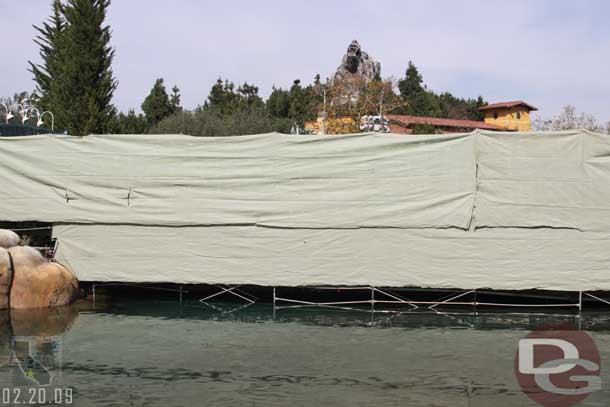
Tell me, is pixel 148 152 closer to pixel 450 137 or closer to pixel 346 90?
pixel 450 137

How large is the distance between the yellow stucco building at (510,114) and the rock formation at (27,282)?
196 ft

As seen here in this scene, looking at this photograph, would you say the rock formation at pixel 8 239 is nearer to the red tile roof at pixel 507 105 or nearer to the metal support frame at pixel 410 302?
the metal support frame at pixel 410 302

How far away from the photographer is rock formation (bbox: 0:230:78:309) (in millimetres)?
10367

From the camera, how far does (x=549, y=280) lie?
10203 mm

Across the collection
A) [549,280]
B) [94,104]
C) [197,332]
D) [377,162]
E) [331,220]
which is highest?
[94,104]

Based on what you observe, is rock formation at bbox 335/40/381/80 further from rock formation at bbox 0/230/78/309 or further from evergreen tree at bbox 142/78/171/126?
rock formation at bbox 0/230/78/309

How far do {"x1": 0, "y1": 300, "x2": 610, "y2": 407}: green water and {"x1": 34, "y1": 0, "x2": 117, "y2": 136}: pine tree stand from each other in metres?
20.9

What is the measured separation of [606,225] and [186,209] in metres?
6.60

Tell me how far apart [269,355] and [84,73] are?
25.5 meters

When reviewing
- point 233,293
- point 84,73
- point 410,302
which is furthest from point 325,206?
point 84,73

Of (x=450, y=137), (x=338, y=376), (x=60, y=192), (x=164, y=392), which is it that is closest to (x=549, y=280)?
(x=450, y=137)
